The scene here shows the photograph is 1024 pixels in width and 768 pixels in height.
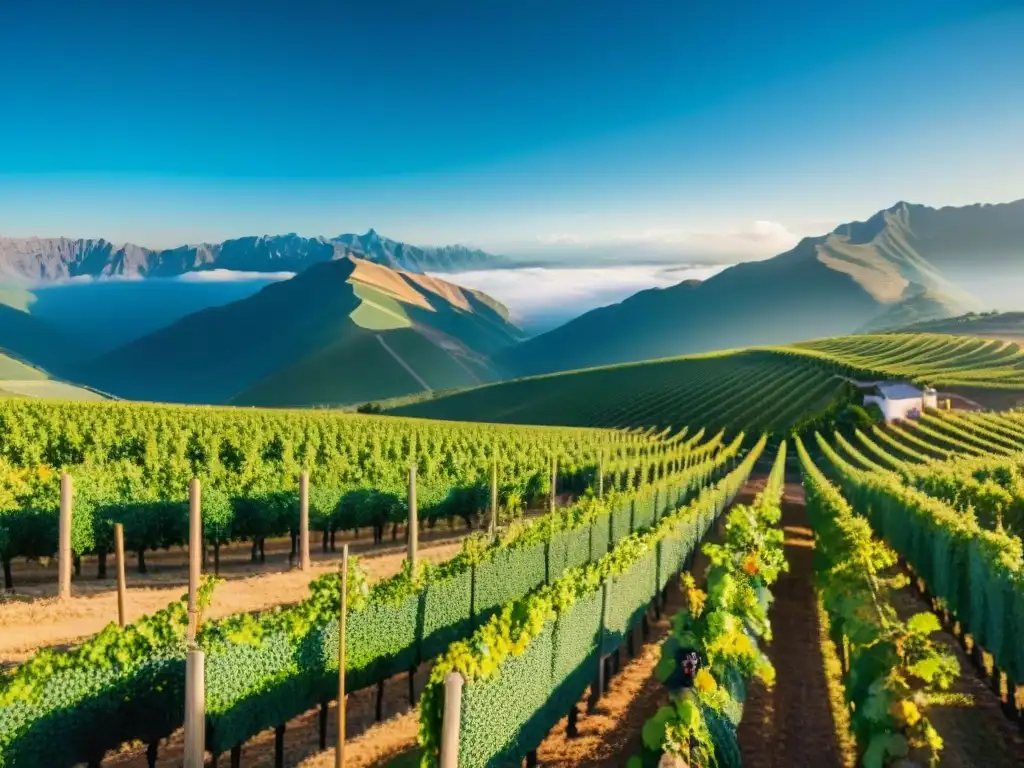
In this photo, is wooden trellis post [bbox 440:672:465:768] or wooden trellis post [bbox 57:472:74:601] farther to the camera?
wooden trellis post [bbox 57:472:74:601]

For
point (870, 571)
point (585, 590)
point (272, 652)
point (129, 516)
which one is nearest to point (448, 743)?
point (272, 652)

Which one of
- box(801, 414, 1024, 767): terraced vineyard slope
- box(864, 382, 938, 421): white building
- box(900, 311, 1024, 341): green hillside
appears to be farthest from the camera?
box(900, 311, 1024, 341): green hillside

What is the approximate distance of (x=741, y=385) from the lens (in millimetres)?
106812

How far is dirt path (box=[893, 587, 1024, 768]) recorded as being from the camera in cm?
1198

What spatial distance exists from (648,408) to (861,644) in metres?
90.3

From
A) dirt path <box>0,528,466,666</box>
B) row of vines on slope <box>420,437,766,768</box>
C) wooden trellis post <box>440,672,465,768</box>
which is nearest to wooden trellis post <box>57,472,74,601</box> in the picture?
dirt path <box>0,528,466,666</box>

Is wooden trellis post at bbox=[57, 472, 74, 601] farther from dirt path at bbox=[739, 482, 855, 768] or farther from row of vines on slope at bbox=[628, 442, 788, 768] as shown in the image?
dirt path at bbox=[739, 482, 855, 768]

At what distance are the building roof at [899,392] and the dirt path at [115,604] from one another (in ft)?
194

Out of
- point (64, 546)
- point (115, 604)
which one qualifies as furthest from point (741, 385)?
point (64, 546)

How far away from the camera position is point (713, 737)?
33.4 feet

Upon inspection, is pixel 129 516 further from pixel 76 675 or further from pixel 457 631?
pixel 76 675

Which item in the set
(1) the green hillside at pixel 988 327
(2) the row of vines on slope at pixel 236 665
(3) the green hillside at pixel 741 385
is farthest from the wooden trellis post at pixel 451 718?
(1) the green hillside at pixel 988 327

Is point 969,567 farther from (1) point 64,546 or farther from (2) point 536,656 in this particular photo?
(1) point 64,546

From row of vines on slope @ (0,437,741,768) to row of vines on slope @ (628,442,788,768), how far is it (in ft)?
13.7
